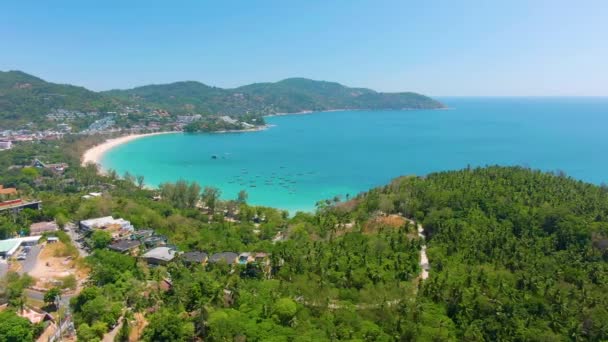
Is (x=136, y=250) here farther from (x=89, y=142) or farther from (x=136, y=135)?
(x=136, y=135)

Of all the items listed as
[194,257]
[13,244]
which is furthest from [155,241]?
[13,244]

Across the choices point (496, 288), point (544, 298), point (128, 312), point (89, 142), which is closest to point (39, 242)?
point (128, 312)

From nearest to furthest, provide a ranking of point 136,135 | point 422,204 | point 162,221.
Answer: point 162,221
point 422,204
point 136,135

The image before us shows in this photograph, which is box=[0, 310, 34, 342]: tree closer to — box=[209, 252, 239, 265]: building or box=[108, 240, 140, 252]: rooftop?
box=[108, 240, 140, 252]: rooftop

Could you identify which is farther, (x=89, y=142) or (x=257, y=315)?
(x=89, y=142)

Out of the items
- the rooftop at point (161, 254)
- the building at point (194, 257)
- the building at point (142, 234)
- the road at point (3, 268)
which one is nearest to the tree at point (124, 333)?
the building at point (194, 257)

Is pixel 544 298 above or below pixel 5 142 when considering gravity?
below

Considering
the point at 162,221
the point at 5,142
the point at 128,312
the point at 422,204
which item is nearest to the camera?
the point at 128,312

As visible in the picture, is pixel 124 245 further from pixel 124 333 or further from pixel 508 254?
pixel 508 254

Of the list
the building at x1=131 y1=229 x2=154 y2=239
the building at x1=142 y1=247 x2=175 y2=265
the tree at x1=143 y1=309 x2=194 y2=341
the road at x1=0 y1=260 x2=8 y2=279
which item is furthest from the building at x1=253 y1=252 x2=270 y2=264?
the road at x1=0 y1=260 x2=8 y2=279
